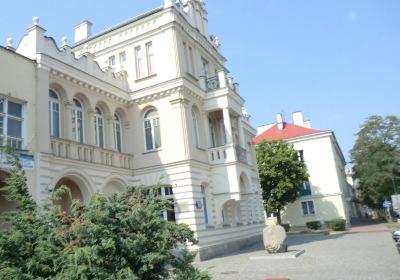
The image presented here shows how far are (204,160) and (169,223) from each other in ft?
50.9

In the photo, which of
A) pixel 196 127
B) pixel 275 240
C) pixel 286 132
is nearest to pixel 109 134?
pixel 196 127

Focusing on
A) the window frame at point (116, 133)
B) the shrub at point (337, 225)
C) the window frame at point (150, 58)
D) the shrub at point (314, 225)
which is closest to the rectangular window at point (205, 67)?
the window frame at point (150, 58)

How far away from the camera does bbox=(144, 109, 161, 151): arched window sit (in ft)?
69.0

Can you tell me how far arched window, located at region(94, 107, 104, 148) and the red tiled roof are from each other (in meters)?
29.5

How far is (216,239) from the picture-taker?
20.8 metres

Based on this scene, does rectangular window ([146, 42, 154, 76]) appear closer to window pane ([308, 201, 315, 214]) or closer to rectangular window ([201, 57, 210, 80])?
rectangular window ([201, 57, 210, 80])

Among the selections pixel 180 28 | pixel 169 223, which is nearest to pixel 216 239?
pixel 180 28

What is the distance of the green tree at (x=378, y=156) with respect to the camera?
152 feet

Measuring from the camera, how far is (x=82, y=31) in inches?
1038

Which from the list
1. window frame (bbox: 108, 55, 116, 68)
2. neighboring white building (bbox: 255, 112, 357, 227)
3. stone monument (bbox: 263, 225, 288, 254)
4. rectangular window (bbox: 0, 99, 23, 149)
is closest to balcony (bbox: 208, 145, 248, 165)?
stone monument (bbox: 263, 225, 288, 254)

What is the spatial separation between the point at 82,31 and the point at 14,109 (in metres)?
13.7

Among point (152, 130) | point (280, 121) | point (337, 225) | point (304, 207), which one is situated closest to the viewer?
point (152, 130)

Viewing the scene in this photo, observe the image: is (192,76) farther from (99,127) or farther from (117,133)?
(99,127)

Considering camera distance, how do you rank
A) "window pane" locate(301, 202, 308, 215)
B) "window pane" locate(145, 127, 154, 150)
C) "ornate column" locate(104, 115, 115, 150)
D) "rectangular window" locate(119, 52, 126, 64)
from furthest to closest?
"window pane" locate(301, 202, 308, 215), "rectangular window" locate(119, 52, 126, 64), "window pane" locate(145, 127, 154, 150), "ornate column" locate(104, 115, 115, 150)
